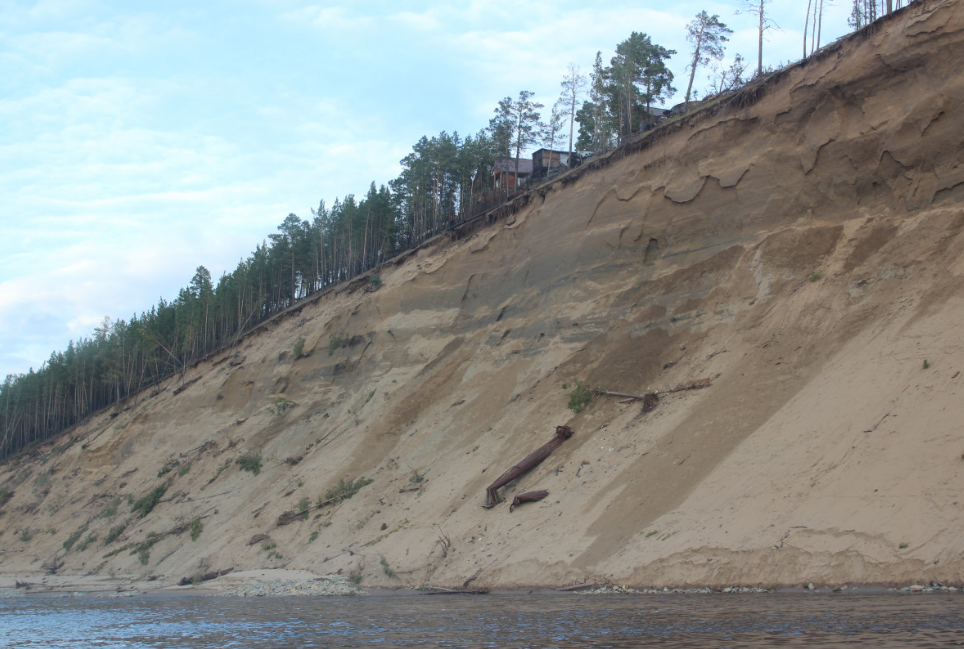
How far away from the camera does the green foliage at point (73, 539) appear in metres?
33.2

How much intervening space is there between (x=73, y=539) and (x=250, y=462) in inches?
416

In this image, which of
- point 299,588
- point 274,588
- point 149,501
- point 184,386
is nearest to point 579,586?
point 299,588

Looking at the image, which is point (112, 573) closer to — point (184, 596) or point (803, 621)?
point (184, 596)

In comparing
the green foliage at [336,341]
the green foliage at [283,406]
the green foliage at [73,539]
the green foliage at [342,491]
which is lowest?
the green foliage at [73,539]

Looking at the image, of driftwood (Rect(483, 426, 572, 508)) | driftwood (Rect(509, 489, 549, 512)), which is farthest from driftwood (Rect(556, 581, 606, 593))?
driftwood (Rect(483, 426, 572, 508))

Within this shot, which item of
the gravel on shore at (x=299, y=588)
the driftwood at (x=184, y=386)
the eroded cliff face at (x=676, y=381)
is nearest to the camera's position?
the eroded cliff face at (x=676, y=381)

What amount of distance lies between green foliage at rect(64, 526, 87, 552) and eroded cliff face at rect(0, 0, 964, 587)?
0.21 meters

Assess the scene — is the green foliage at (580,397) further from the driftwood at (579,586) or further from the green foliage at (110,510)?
the green foliage at (110,510)

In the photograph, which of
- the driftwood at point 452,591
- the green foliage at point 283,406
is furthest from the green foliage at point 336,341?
the driftwood at point 452,591

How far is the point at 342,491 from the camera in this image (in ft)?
80.2

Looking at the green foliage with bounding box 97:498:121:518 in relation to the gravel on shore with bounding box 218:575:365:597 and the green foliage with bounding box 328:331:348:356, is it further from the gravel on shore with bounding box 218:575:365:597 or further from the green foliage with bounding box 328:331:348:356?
the gravel on shore with bounding box 218:575:365:597

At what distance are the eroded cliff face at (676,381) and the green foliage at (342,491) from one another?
395 millimetres

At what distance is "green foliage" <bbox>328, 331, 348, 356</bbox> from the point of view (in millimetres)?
33562

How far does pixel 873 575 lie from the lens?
1062 centimetres
